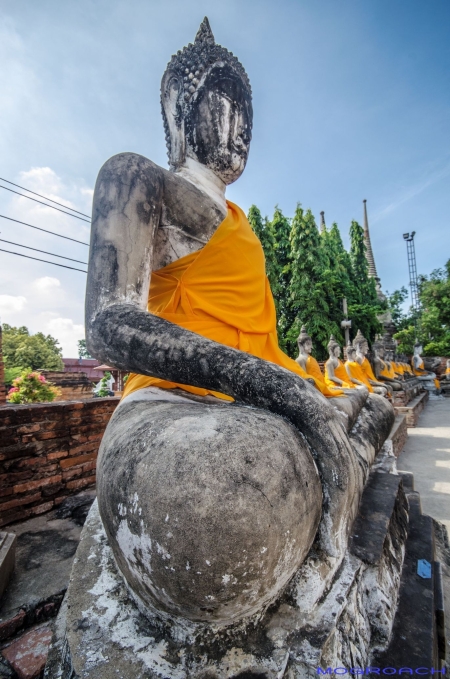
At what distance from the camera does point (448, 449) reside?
616 centimetres

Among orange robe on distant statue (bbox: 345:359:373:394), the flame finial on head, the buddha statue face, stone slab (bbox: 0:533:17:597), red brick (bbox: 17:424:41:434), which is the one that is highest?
the flame finial on head

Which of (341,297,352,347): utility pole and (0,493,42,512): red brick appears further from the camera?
(341,297,352,347): utility pole

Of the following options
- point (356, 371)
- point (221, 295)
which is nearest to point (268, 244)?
point (356, 371)

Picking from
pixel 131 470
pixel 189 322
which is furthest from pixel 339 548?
pixel 189 322

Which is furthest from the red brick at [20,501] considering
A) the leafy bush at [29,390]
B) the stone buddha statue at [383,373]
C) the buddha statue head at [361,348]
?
the stone buddha statue at [383,373]

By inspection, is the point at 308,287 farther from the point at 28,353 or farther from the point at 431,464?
the point at 28,353

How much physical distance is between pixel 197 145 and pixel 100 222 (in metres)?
0.68

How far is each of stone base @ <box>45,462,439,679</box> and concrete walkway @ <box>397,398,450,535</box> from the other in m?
2.48

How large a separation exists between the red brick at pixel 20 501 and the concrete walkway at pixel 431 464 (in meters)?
3.20

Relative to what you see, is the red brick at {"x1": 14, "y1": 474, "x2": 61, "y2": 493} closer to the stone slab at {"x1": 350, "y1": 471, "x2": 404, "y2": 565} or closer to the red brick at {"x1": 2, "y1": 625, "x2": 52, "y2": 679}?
the red brick at {"x1": 2, "y1": 625, "x2": 52, "y2": 679}

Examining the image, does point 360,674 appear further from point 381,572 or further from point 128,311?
point 128,311

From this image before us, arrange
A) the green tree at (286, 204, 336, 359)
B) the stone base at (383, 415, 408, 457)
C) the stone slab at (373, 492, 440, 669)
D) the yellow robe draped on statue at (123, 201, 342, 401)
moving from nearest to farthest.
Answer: the stone slab at (373, 492, 440, 669) → the yellow robe draped on statue at (123, 201, 342, 401) → the stone base at (383, 415, 408, 457) → the green tree at (286, 204, 336, 359)

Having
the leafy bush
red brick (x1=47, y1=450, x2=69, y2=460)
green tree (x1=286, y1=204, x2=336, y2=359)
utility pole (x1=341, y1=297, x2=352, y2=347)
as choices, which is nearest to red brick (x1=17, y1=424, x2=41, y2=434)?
red brick (x1=47, y1=450, x2=69, y2=460)

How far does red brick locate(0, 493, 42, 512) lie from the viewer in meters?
2.62
